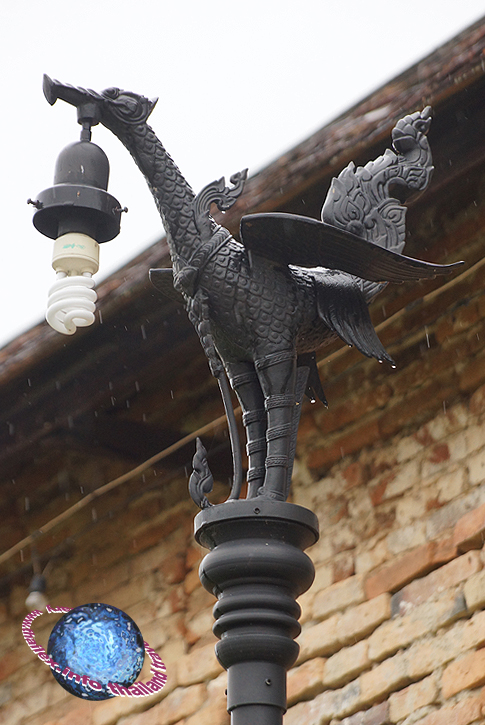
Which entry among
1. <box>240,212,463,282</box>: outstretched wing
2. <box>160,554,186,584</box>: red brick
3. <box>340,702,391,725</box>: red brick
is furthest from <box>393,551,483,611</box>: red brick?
<box>240,212,463,282</box>: outstretched wing

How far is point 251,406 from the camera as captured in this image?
1516 millimetres

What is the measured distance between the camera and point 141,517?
170 inches

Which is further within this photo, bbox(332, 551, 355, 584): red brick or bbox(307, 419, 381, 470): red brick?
bbox(307, 419, 381, 470): red brick

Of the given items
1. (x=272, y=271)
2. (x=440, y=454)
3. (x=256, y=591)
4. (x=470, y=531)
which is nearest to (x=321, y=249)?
(x=272, y=271)

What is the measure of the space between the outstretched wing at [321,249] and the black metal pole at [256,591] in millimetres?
400

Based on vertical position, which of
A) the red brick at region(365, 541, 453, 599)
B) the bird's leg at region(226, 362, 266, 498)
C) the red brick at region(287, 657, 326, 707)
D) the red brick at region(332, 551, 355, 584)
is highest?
the red brick at region(332, 551, 355, 584)

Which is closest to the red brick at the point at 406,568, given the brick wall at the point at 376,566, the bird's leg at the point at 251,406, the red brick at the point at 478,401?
the brick wall at the point at 376,566

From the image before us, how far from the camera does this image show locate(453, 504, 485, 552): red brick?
2.99m

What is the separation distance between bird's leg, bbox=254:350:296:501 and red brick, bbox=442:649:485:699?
5.57 ft

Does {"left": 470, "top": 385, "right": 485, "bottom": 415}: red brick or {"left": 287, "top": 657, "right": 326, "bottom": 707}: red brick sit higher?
{"left": 470, "top": 385, "right": 485, "bottom": 415}: red brick

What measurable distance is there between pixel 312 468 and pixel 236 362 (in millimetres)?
2241

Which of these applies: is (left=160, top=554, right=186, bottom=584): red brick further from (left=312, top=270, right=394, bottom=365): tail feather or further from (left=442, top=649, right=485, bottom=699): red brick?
(left=312, top=270, right=394, bottom=365): tail feather

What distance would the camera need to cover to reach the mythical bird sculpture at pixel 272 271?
1.46 metres

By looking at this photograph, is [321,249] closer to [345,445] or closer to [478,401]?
[478,401]
